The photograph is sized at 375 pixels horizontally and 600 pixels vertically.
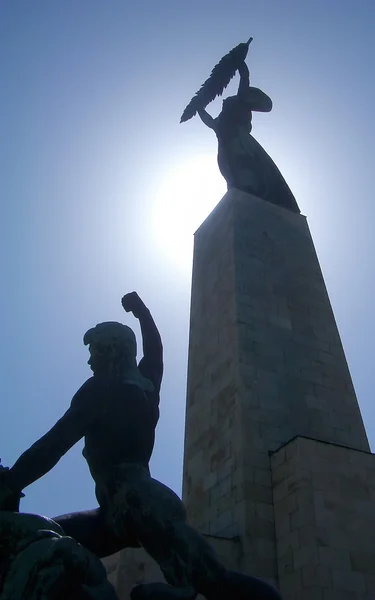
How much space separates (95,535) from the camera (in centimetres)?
387

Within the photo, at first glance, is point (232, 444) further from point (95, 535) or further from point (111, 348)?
point (95, 535)

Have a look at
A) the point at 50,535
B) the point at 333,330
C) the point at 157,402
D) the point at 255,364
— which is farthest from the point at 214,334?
the point at 50,535

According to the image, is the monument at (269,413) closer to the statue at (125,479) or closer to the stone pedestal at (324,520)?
the stone pedestal at (324,520)

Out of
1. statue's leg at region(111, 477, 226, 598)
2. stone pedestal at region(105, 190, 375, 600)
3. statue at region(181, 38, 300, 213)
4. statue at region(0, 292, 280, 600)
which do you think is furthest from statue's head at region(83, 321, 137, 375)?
statue at region(181, 38, 300, 213)

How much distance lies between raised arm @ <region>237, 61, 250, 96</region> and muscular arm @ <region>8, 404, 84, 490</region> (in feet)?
40.2

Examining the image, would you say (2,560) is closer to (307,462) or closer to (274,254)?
(307,462)

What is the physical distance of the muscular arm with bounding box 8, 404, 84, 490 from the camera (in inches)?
147

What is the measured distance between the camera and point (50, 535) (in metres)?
3.33

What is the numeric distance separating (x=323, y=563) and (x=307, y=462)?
1.16 meters

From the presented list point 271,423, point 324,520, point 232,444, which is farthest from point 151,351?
point 271,423

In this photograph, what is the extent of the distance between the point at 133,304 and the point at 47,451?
156 cm

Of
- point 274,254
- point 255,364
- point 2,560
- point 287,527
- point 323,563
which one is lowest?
point 2,560

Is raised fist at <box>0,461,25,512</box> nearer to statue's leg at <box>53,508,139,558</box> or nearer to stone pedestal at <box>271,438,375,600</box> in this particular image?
statue's leg at <box>53,508,139,558</box>

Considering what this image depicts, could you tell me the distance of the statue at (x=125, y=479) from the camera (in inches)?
139
